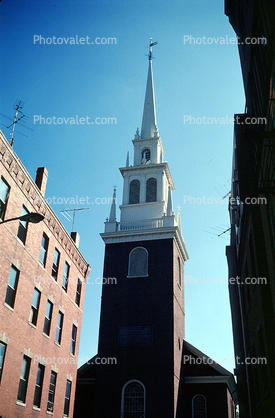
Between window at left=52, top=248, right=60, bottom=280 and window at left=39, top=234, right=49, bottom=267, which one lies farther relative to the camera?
window at left=52, top=248, right=60, bottom=280

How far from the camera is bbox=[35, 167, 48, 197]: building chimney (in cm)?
2239

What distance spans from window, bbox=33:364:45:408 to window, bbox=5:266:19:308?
15.0 feet

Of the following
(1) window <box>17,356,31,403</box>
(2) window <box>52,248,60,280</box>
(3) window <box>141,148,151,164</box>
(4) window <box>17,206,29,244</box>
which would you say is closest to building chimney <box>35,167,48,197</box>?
(4) window <box>17,206,29,244</box>

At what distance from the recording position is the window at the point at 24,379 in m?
18.6

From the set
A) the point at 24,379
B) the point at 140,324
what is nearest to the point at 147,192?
the point at 140,324

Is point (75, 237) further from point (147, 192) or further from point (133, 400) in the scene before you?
point (133, 400)

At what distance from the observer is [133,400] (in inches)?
1182

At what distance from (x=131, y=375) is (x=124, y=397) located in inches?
61.7

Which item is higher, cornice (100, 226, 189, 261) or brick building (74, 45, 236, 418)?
cornice (100, 226, 189, 261)

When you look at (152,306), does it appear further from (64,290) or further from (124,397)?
(64,290)

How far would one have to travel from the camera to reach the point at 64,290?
24781 mm

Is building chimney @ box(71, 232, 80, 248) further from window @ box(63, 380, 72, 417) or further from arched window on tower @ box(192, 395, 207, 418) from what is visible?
arched window on tower @ box(192, 395, 207, 418)

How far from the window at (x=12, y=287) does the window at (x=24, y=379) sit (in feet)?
9.70

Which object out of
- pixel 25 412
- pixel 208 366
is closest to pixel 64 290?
pixel 25 412
